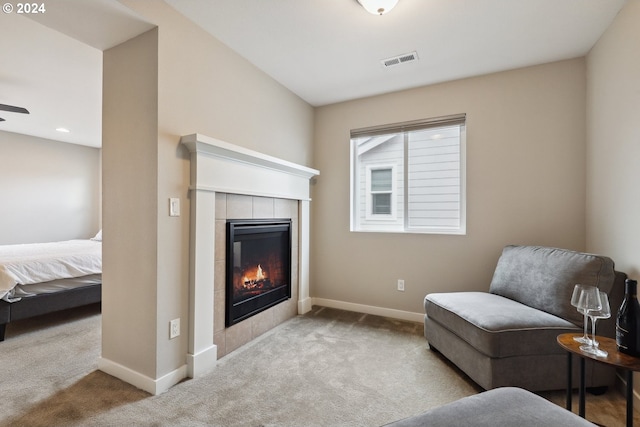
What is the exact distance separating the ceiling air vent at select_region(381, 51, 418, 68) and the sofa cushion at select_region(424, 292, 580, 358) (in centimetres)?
210

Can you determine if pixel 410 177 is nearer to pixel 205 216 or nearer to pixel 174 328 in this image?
pixel 205 216

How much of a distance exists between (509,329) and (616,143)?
1.54 m

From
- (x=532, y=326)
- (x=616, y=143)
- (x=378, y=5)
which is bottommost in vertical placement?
(x=532, y=326)

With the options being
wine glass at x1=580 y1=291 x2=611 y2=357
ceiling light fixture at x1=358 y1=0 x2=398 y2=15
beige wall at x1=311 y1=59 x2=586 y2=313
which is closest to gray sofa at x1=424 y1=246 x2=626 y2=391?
wine glass at x1=580 y1=291 x2=611 y2=357

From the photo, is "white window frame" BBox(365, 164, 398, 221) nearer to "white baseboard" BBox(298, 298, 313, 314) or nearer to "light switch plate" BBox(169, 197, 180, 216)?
"white baseboard" BBox(298, 298, 313, 314)

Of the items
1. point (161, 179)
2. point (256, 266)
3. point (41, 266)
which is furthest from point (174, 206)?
point (41, 266)

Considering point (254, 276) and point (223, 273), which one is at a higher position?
point (223, 273)

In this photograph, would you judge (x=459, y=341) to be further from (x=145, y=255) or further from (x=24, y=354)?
(x=24, y=354)

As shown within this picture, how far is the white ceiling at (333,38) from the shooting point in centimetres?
192

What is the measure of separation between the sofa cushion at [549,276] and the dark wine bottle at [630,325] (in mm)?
506

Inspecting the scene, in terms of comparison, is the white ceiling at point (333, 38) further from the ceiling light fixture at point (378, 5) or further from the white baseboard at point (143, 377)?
the white baseboard at point (143, 377)

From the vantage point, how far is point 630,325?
1382mm

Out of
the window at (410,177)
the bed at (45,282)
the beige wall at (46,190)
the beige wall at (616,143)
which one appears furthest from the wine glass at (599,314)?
the beige wall at (46,190)

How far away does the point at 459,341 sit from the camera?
6.87 ft
